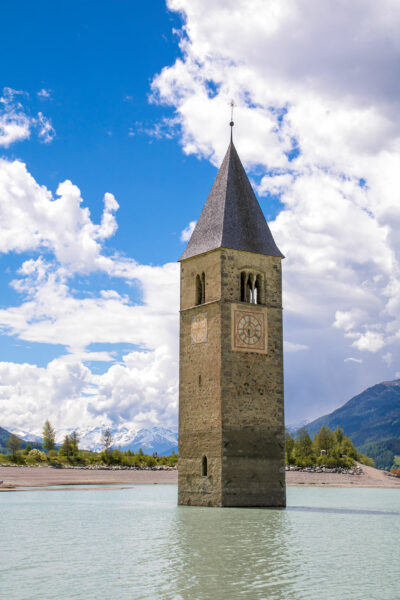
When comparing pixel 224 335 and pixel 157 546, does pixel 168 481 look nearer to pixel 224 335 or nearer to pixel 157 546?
pixel 224 335

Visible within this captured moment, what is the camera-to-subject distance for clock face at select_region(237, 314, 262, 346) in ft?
115

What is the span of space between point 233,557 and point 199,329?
59.1 feet

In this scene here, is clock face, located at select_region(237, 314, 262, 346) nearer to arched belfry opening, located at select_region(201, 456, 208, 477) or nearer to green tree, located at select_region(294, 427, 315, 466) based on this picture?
arched belfry opening, located at select_region(201, 456, 208, 477)

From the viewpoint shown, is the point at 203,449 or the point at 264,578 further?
the point at 203,449

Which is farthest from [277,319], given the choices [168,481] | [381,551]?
[168,481]

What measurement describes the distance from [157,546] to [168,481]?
1895 inches

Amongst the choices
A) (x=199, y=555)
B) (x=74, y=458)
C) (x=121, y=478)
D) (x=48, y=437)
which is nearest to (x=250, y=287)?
(x=199, y=555)

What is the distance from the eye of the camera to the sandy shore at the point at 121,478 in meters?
64.1

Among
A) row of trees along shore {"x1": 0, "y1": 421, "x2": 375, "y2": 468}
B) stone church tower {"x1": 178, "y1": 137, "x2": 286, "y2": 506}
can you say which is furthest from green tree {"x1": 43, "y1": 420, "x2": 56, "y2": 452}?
stone church tower {"x1": 178, "y1": 137, "x2": 286, "y2": 506}

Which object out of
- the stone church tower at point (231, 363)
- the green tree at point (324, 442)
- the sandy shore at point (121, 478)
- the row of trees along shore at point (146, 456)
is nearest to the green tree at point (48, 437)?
the row of trees along shore at point (146, 456)

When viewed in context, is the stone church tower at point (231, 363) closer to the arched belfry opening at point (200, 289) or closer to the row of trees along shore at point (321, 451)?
the arched belfry opening at point (200, 289)

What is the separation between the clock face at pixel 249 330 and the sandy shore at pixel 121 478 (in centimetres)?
3144

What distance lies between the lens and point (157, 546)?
21.1 meters

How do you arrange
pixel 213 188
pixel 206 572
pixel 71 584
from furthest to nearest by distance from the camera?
pixel 213 188 < pixel 206 572 < pixel 71 584
